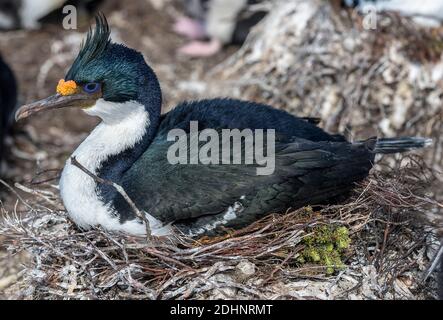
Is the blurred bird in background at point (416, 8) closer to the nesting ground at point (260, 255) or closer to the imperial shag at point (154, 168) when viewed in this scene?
the nesting ground at point (260, 255)

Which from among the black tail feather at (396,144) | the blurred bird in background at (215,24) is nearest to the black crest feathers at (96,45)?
the black tail feather at (396,144)

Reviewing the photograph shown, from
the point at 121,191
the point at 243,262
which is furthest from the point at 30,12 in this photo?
the point at 243,262

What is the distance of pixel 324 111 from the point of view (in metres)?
7.26

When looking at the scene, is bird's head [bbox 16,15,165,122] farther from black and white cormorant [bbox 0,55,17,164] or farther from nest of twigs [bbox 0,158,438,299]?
black and white cormorant [bbox 0,55,17,164]

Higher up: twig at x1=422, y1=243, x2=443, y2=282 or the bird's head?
the bird's head

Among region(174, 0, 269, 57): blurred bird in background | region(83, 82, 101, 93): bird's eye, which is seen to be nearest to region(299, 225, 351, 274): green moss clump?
region(83, 82, 101, 93): bird's eye

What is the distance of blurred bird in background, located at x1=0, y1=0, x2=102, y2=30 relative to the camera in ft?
30.7

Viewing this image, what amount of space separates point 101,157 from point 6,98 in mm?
3060

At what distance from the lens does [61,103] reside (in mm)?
4922

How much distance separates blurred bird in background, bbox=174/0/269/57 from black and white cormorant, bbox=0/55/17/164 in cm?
210

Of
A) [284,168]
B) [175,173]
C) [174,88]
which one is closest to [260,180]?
[284,168]

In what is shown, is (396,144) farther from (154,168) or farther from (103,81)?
(103,81)

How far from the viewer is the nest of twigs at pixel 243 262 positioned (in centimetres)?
466

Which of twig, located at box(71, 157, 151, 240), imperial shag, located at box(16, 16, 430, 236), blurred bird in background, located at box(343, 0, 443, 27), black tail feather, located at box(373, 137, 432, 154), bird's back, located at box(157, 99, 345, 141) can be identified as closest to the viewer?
twig, located at box(71, 157, 151, 240)
